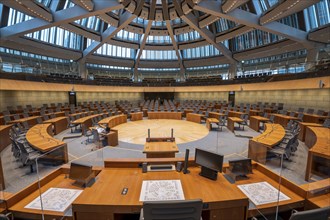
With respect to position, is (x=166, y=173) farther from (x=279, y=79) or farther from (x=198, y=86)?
(x=198, y=86)

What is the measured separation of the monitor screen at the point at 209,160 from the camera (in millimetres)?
2480

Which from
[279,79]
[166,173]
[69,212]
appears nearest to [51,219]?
[69,212]

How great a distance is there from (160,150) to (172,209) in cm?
319

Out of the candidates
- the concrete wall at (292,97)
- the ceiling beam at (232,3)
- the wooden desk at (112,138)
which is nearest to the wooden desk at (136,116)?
the wooden desk at (112,138)

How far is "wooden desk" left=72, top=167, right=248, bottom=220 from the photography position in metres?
1.93

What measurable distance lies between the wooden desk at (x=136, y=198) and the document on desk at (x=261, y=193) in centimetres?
20

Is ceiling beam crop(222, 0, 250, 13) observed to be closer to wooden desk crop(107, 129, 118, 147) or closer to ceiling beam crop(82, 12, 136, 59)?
ceiling beam crop(82, 12, 136, 59)

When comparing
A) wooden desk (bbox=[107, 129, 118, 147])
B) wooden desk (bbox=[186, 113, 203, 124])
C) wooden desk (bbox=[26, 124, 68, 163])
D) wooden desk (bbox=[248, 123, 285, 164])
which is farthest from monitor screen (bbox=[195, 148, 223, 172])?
wooden desk (bbox=[186, 113, 203, 124])

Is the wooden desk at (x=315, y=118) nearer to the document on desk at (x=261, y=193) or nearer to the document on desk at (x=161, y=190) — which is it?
the document on desk at (x=261, y=193)

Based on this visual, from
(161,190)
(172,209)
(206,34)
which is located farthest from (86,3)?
(172,209)

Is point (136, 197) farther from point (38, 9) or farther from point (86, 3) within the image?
point (38, 9)

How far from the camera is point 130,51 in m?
25.7

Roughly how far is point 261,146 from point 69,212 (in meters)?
5.07

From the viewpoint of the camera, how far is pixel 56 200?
2168 millimetres
